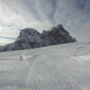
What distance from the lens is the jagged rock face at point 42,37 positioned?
7867 mm

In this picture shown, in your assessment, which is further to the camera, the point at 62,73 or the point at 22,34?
the point at 22,34

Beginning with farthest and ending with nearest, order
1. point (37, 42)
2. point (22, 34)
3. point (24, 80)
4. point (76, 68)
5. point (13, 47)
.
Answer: point (37, 42), point (22, 34), point (13, 47), point (76, 68), point (24, 80)

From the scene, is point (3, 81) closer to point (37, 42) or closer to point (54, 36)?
point (37, 42)

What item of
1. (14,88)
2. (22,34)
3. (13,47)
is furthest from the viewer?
(22,34)

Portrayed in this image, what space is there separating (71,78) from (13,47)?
6.41 m

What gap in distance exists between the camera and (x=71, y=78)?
0.82m

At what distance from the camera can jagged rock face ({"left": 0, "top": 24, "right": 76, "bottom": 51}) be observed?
787 cm

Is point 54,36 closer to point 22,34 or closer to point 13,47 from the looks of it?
point 22,34

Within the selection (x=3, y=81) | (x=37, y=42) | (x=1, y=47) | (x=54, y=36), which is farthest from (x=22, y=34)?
(x=3, y=81)

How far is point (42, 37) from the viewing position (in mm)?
9922

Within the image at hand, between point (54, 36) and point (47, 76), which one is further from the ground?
point (54, 36)

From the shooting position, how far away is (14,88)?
734 millimetres

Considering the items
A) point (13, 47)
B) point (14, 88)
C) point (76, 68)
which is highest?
point (13, 47)

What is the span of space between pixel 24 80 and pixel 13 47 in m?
6.23
